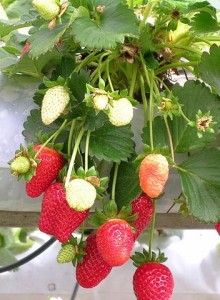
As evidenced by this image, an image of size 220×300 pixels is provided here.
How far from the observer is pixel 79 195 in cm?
61

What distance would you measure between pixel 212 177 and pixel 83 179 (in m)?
0.17

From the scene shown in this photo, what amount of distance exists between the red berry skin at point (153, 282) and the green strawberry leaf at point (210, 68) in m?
0.25

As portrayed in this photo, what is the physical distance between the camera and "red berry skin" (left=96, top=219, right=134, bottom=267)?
663 millimetres

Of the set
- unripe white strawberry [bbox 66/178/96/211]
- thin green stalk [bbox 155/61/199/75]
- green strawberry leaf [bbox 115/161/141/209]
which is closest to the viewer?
unripe white strawberry [bbox 66/178/96/211]

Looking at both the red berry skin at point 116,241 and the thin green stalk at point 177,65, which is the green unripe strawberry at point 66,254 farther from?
the thin green stalk at point 177,65

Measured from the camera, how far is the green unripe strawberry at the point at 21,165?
25.8 inches

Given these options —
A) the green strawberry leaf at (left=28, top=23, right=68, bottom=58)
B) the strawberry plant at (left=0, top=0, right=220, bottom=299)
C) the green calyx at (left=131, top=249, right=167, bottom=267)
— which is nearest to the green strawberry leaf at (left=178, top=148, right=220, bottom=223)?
the strawberry plant at (left=0, top=0, right=220, bottom=299)

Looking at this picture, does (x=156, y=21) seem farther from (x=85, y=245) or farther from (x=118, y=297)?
(x=118, y=297)

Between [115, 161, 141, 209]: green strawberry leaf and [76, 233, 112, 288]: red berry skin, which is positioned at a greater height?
[115, 161, 141, 209]: green strawberry leaf

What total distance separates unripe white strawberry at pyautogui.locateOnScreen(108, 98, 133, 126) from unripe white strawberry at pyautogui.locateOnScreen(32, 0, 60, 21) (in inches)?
4.7

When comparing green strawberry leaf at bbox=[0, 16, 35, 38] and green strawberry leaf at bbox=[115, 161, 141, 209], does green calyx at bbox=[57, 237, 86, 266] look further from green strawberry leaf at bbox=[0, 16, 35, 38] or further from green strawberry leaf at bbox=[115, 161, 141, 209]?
green strawberry leaf at bbox=[0, 16, 35, 38]

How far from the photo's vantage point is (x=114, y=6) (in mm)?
676

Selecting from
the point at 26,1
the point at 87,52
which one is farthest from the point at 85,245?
the point at 26,1

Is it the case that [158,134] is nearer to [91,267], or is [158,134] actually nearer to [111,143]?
[111,143]
